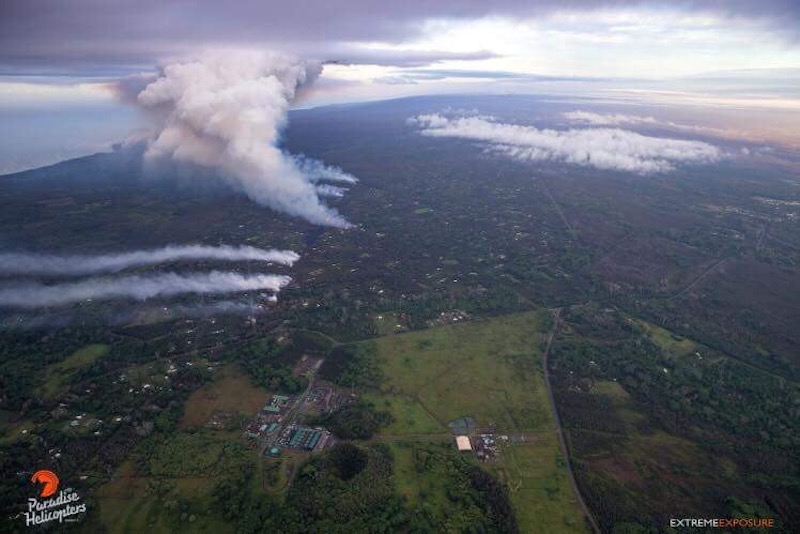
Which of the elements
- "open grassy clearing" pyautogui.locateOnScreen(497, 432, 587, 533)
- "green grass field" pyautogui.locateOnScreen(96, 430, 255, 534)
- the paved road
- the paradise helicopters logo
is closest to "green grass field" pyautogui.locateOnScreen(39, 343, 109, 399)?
the paradise helicopters logo

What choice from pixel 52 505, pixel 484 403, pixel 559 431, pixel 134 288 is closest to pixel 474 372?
pixel 484 403

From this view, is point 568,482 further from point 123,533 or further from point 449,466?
point 123,533

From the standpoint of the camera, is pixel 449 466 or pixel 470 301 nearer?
pixel 449 466

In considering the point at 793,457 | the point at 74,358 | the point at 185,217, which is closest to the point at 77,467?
the point at 74,358

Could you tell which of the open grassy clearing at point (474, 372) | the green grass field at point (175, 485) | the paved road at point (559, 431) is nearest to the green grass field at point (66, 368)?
the green grass field at point (175, 485)

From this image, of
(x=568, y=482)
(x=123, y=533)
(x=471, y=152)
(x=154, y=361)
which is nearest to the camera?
(x=123, y=533)

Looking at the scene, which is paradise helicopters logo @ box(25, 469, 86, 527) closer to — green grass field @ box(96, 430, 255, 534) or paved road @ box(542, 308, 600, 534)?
green grass field @ box(96, 430, 255, 534)
